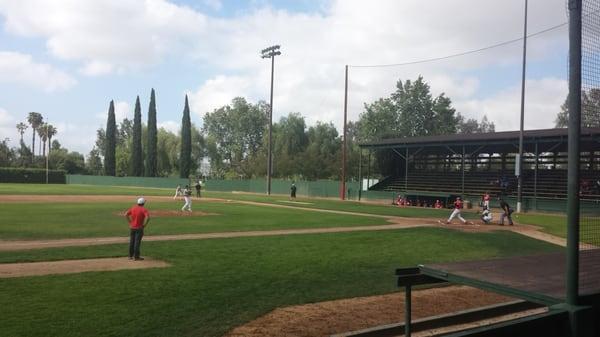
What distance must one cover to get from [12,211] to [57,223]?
7.05 meters

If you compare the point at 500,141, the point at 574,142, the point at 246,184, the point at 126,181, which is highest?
the point at 500,141

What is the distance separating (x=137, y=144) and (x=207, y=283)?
84870 millimetres

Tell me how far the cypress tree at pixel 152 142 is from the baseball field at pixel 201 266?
219ft

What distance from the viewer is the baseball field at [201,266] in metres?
7.48

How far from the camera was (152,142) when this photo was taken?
8931cm

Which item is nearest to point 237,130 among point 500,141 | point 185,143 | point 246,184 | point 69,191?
point 185,143

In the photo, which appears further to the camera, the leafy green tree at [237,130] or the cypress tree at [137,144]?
the leafy green tree at [237,130]

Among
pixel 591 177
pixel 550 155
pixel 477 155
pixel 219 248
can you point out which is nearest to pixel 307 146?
pixel 477 155

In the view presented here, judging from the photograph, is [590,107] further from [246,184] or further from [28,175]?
[28,175]

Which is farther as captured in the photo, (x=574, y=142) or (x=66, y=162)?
(x=66, y=162)

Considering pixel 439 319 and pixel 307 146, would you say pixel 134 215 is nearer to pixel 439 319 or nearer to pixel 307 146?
pixel 439 319

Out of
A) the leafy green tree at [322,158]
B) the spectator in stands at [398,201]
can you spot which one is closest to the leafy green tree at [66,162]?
the leafy green tree at [322,158]

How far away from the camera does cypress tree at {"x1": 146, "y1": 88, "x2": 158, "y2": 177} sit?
8869 cm

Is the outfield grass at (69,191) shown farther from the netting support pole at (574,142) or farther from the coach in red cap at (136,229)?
the netting support pole at (574,142)
